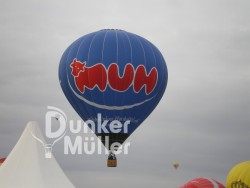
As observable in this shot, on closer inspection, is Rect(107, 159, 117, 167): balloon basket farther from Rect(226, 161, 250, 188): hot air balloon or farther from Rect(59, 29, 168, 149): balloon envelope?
Rect(226, 161, 250, 188): hot air balloon

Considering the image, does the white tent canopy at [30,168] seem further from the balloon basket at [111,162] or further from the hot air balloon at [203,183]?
the hot air balloon at [203,183]

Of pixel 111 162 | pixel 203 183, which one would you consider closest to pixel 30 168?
pixel 111 162

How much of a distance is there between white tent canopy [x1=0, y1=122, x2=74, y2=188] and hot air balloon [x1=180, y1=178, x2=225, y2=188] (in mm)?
17940

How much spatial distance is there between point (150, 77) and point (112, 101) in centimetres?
272

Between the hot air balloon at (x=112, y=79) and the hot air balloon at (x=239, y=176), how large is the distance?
8.66 metres

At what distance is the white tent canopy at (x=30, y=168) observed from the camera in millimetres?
24812

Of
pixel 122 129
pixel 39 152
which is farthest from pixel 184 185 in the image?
pixel 39 152

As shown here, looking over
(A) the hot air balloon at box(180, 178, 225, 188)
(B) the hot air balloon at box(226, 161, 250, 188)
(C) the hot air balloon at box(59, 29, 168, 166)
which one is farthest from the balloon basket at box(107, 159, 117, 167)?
(B) the hot air balloon at box(226, 161, 250, 188)

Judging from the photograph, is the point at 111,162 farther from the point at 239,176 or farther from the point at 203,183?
the point at 239,176

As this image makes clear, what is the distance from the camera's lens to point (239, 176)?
132ft

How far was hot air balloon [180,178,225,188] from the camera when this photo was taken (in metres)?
41.5

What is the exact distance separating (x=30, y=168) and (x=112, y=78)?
11.1 m

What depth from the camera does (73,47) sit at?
36062 millimetres

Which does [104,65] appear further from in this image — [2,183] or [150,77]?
[2,183]
